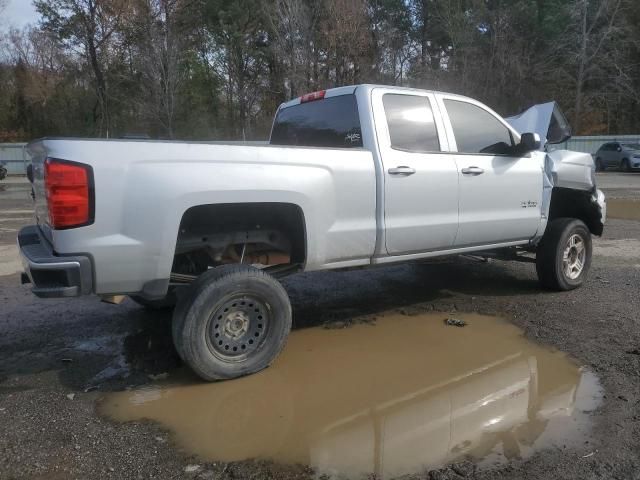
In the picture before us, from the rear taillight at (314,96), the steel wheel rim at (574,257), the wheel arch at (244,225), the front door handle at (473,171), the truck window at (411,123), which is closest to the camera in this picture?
the wheel arch at (244,225)

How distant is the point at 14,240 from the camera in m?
9.81

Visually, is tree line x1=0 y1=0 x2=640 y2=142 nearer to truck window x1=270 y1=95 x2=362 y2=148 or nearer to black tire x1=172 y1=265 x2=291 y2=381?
truck window x1=270 y1=95 x2=362 y2=148

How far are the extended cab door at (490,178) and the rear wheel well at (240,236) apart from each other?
66.2 inches

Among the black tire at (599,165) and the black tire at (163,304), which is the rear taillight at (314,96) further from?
the black tire at (599,165)

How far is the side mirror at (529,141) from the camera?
545 cm

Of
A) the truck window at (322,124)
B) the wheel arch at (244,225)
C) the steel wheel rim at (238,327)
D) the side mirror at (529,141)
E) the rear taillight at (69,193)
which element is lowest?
the steel wheel rim at (238,327)

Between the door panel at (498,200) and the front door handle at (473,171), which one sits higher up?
the front door handle at (473,171)

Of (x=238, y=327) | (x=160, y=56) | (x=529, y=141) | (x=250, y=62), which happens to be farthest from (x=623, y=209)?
(x=250, y=62)

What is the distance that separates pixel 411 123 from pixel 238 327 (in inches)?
93.1

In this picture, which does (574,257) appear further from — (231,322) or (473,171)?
(231,322)

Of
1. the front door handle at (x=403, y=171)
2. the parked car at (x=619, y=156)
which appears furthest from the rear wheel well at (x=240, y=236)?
the parked car at (x=619, y=156)

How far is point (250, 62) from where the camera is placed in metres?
36.9

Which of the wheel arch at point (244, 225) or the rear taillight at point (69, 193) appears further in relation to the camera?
the wheel arch at point (244, 225)

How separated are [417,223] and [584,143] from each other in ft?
116
